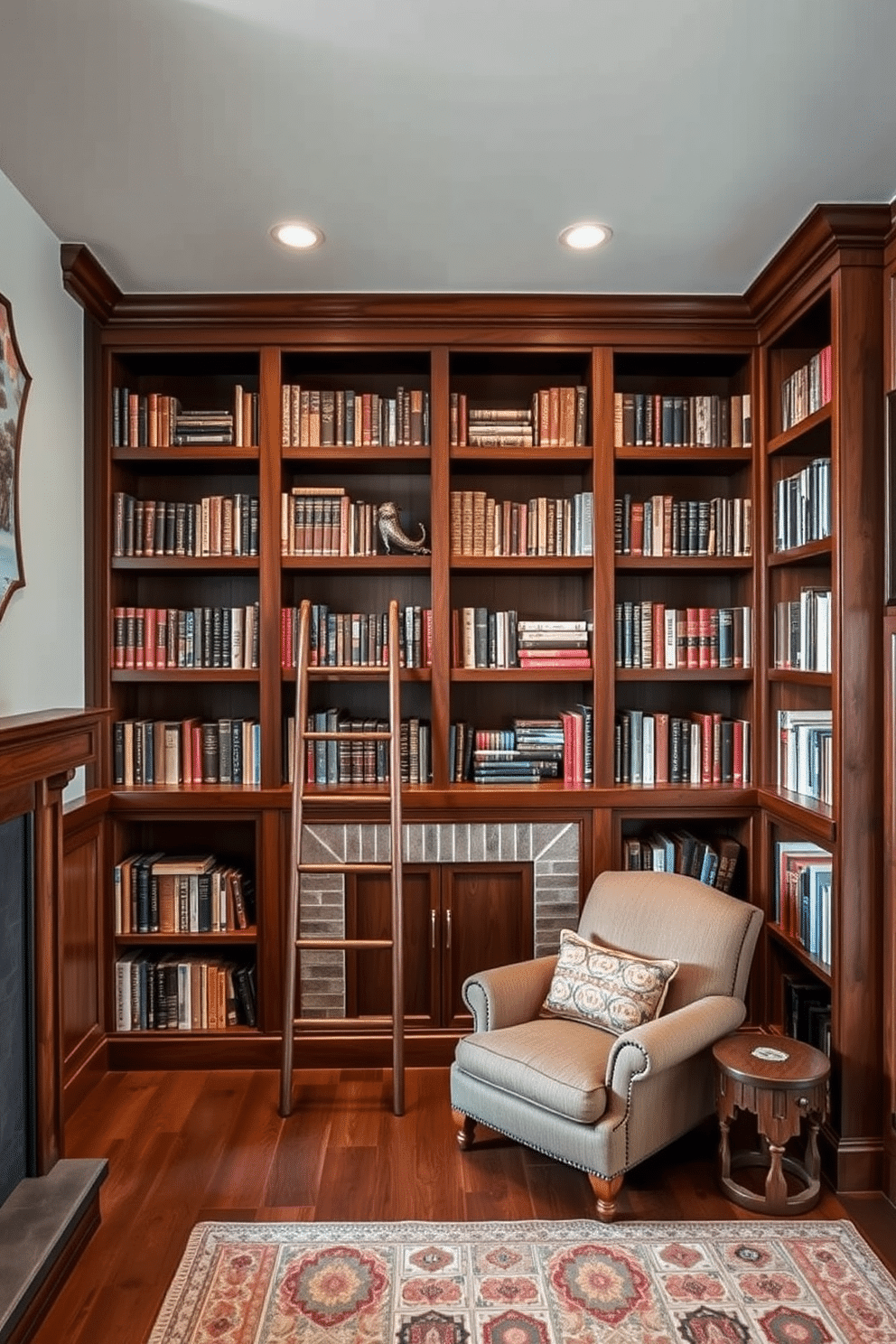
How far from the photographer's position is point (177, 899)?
3422 millimetres

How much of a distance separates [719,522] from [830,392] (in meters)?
0.75

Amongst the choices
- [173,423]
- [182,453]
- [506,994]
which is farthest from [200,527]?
[506,994]

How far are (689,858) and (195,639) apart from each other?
2.02 metres

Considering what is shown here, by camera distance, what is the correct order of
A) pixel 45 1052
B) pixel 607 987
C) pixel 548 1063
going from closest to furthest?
pixel 45 1052
pixel 548 1063
pixel 607 987

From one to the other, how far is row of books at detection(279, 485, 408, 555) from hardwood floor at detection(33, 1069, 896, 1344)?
191cm

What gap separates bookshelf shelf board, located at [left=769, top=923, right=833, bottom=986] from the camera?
278cm

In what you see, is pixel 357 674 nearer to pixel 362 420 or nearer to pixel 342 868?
pixel 342 868

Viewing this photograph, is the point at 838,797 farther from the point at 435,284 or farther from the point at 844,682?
the point at 435,284

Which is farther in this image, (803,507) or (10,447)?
(803,507)

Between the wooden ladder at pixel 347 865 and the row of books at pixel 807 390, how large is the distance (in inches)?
60.4

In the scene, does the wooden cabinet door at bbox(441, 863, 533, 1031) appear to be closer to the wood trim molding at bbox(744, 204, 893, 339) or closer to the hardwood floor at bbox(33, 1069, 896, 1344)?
the hardwood floor at bbox(33, 1069, 896, 1344)

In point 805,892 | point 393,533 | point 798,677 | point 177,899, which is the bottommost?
point 177,899

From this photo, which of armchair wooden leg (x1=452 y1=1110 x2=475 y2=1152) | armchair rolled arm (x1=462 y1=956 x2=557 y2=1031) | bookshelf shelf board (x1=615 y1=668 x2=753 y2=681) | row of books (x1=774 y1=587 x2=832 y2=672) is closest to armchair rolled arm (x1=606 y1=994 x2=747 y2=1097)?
armchair rolled arm (x1=462 y1=956 x2=557 y2=1031)

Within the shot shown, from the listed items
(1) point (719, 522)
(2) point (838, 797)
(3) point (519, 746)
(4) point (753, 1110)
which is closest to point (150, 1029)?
(3) point (519, 746)
